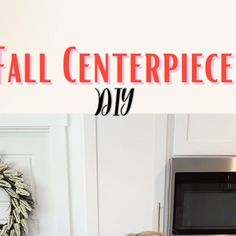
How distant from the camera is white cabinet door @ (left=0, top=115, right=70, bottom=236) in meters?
1.37

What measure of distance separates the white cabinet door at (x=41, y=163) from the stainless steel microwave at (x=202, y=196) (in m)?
0.49

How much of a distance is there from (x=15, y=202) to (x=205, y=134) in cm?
86

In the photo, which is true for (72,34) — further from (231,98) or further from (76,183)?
(76,183)

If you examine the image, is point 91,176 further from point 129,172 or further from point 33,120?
point 33,120

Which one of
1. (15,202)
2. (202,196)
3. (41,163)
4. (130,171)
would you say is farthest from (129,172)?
(15,202)

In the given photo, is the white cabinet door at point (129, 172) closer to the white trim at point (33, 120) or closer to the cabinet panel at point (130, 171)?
the cabinet panel at point (130, 171)

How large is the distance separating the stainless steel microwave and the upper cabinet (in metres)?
0.05

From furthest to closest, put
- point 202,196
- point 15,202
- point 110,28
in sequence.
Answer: point 15,202 < point 202,196 < point 110,28

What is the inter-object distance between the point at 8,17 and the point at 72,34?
175 mm

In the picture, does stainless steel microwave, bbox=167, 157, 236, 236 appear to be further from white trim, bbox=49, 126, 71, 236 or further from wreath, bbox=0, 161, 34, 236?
wreath, bbox=0, 161, 34, 236

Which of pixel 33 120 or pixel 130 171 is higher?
pixel 33 120

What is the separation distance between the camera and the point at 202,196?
4.15 ft

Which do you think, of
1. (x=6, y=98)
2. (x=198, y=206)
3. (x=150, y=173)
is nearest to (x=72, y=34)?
(x=6, y=98)

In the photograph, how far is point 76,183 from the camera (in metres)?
1.43
